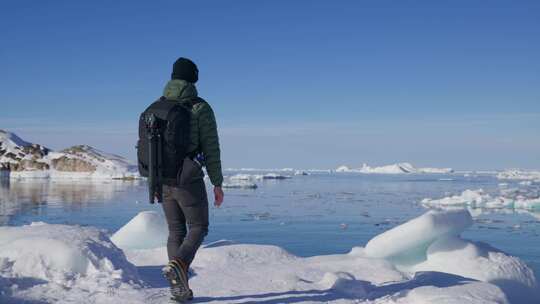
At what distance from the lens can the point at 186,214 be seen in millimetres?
3506

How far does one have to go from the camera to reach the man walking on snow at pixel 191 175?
3396 mm

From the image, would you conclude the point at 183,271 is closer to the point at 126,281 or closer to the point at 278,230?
the point at 126,281

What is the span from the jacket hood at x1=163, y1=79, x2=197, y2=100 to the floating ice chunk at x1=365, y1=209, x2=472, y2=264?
509cm

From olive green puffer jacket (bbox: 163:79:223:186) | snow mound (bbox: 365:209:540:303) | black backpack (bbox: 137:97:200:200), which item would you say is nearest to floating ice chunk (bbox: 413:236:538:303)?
snow mound (bbox: 365:209:540:303)

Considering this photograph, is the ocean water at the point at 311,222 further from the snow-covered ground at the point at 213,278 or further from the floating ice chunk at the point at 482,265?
the snow-covered ground at the point at 213,278

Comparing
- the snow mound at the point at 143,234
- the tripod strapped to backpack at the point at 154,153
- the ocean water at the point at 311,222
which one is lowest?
the ocean water at the point at 311,222

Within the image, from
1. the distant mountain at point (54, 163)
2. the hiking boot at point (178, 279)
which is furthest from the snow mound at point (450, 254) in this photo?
the distant mountain at point (54, 163)

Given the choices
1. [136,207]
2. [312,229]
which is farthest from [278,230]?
[136,207]

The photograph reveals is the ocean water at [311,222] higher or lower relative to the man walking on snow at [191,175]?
lower

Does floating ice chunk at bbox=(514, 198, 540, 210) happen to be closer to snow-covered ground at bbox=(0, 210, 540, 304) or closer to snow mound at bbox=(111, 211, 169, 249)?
snow-covered ground at bbox=(0, 210, 540, 304)

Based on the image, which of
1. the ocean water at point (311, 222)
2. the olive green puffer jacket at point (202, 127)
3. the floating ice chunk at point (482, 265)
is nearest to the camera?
the olive green puffer jacket at point (202, 127)

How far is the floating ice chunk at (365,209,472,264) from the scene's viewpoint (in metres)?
7.47

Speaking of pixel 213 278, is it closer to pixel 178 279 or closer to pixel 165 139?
pixel 178 279

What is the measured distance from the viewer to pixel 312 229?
1742cm
